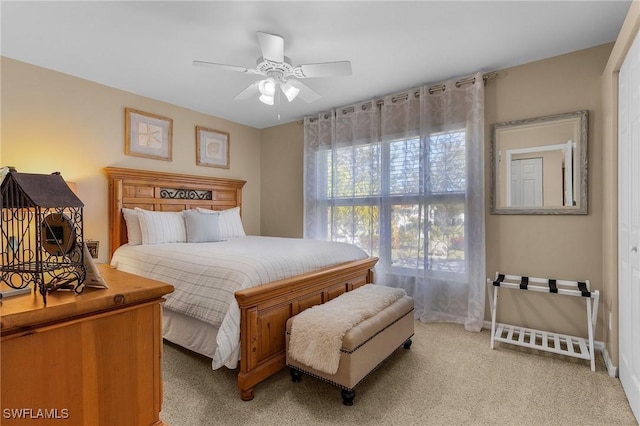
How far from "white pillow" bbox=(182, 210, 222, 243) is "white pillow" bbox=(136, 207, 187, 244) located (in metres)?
0.08

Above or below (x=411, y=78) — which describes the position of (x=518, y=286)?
below

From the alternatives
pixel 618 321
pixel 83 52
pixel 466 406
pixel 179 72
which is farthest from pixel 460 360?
pixel 83 52

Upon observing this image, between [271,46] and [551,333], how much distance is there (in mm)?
3234

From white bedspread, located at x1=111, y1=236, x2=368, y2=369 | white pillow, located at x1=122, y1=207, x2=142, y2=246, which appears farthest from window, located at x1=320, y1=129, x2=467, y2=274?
white pillow, located at x1=122, y1=207, x2=142, y2=246

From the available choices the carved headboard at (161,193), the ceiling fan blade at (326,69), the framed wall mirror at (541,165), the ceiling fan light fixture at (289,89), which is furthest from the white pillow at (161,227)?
the framed wall mirror at (541,165)

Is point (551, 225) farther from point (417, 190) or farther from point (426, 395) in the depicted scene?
point (426, 395)

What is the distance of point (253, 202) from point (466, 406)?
3.97 metres

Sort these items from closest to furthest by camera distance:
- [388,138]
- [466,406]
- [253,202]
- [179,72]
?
[466,406]
[179,72]
[388,138]
[253,202]

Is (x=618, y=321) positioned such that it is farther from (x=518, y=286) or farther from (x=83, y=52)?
(x=83, y=52)

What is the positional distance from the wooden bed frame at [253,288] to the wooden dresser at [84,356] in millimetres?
1064

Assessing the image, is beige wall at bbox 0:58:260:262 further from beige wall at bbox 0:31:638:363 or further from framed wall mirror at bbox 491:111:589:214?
framed wall mirror at bbox 491:111:589:214

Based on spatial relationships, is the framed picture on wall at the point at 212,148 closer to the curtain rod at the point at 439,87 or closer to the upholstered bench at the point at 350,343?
the curtain rod at the point at 439,87

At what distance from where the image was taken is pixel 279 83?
8.75ft

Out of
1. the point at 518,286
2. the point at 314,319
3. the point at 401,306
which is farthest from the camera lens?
the point at 518,286
